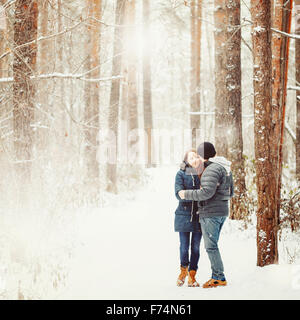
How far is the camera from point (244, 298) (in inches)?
167

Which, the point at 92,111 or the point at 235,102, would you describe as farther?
the point at 92,111

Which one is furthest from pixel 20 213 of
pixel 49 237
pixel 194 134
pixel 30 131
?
pixel 194 134

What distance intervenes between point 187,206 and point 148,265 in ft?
5.66

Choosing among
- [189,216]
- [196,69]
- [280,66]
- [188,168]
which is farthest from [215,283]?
[196,69]

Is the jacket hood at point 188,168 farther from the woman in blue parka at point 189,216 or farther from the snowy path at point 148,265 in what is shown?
the snowy path at point 148,265

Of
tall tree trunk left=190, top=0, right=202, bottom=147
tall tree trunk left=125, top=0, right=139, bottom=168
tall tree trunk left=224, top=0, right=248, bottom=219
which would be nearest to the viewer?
tall tree trunk left=224, top=0, right=248, bottom=219

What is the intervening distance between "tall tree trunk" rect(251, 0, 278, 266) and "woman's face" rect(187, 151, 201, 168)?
2.99 feet

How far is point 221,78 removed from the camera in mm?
8625

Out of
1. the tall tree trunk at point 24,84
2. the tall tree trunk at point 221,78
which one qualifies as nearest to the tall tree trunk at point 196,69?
the tall tree trunk at point 221,78

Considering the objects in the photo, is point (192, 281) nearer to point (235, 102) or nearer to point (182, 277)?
point (182, 277)

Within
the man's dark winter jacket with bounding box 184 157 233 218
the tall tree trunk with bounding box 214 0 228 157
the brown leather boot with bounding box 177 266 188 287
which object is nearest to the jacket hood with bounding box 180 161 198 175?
the man's dark winter jacket with bounding box 184 157 233 218

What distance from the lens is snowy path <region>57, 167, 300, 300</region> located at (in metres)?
4.55

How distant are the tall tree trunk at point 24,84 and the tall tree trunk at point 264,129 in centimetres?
358

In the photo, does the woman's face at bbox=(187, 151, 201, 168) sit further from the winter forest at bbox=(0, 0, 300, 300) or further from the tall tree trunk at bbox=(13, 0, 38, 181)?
the tall tree trunk at bbox=(13, 0, 38, 181)
